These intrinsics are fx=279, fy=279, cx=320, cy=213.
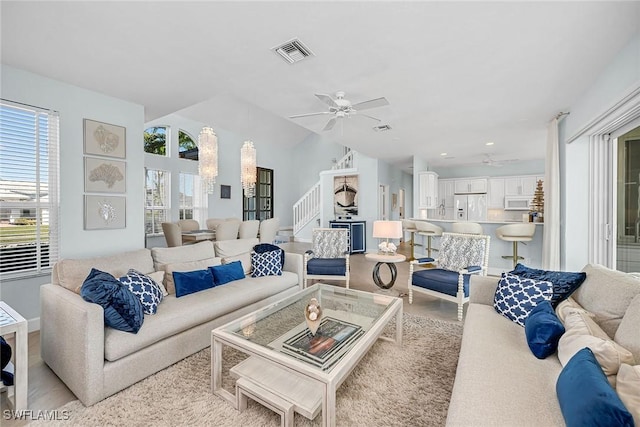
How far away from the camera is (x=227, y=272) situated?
3.16 m

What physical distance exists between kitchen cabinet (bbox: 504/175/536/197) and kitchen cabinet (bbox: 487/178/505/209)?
0.43ft

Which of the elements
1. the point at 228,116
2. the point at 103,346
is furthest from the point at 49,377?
the point at 228,116

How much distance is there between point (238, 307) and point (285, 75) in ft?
7.80

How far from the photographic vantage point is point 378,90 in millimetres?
3174

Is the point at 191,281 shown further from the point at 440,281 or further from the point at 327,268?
the point at 440,281

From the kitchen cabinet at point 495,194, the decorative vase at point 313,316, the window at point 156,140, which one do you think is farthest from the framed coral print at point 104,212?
the kitchen cabinet at point 495,194

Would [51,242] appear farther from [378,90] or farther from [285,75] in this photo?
[378,90]

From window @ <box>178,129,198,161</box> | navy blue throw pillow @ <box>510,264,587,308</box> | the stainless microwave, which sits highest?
window @ <box>178,129,198,161</box>

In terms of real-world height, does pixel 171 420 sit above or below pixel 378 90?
below

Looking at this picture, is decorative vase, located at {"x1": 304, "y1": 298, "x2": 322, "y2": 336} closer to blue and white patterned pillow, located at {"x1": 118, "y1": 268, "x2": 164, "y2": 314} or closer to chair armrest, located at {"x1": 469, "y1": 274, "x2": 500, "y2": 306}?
blue and white patterned pillow, located at {"x1": 118, "y1": 268, "x2": 164, "y2": 314}

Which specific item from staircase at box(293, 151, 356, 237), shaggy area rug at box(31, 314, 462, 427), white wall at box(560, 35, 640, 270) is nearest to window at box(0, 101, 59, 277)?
shaggy area rug at box(31, 314, 462, 427)

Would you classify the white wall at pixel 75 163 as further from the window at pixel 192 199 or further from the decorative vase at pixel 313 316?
the window at pixel 192 199

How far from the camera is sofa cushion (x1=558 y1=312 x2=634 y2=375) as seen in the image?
1.21 m

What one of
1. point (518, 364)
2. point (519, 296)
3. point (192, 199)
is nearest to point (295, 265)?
point (519, 296)
